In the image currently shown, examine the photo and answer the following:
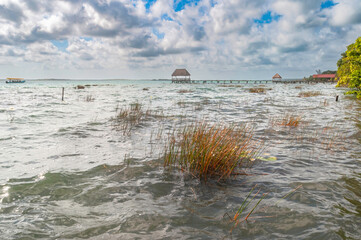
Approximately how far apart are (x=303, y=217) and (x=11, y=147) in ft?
22.9

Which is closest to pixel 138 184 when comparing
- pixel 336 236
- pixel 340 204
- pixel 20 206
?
pixel 20 206

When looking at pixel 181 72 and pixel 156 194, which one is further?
pixel 181 72

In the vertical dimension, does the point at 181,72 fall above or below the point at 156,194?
above

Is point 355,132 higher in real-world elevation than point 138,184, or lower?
higher

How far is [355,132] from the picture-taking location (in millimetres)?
7812

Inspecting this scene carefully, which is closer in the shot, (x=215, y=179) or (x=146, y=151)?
(x=215, y=179)

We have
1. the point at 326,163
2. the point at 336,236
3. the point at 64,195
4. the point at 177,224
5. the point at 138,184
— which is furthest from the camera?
the point at 326,163

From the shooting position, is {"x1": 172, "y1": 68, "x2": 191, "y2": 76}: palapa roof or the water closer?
the water

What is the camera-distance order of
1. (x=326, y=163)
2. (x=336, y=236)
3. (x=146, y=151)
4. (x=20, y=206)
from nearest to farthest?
(x=336, y=236), (x=20, y=206), (x=326, y=163), (x=146, y=151)

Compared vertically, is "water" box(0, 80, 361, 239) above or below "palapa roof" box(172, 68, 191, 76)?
below

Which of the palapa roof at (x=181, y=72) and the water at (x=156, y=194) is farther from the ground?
the palapa roof at (x=181, y=72)

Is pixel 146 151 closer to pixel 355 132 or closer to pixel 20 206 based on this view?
pixel 20 206

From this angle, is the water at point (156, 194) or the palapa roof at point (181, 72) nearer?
the water at point (156, 194)

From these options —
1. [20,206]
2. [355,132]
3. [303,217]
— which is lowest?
[20,206]
